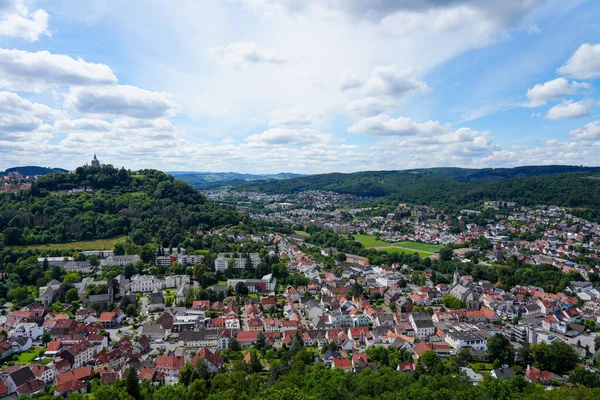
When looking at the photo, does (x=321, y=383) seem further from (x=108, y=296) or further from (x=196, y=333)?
(x=108, y=296)

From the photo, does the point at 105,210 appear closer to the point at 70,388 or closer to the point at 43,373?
the point at 43,373

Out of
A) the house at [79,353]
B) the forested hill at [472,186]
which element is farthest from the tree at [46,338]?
the forested hill at [472,186]

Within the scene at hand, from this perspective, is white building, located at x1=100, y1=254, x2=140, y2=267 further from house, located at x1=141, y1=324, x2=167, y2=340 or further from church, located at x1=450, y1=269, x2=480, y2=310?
church, located at x1=450, y1=269, x2=480, y2=310

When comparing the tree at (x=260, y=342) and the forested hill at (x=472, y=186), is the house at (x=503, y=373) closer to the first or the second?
the tree at (x=260, y=342)

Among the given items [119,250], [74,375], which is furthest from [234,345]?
[119,250]

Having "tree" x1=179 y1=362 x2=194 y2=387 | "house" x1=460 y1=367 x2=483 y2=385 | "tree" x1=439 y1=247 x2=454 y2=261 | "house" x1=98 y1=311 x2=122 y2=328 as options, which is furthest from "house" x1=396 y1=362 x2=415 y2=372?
"tree" x1=439 y1=247 x2=454 y2=261

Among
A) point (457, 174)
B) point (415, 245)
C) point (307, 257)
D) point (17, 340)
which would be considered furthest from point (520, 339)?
point (457, 174)
